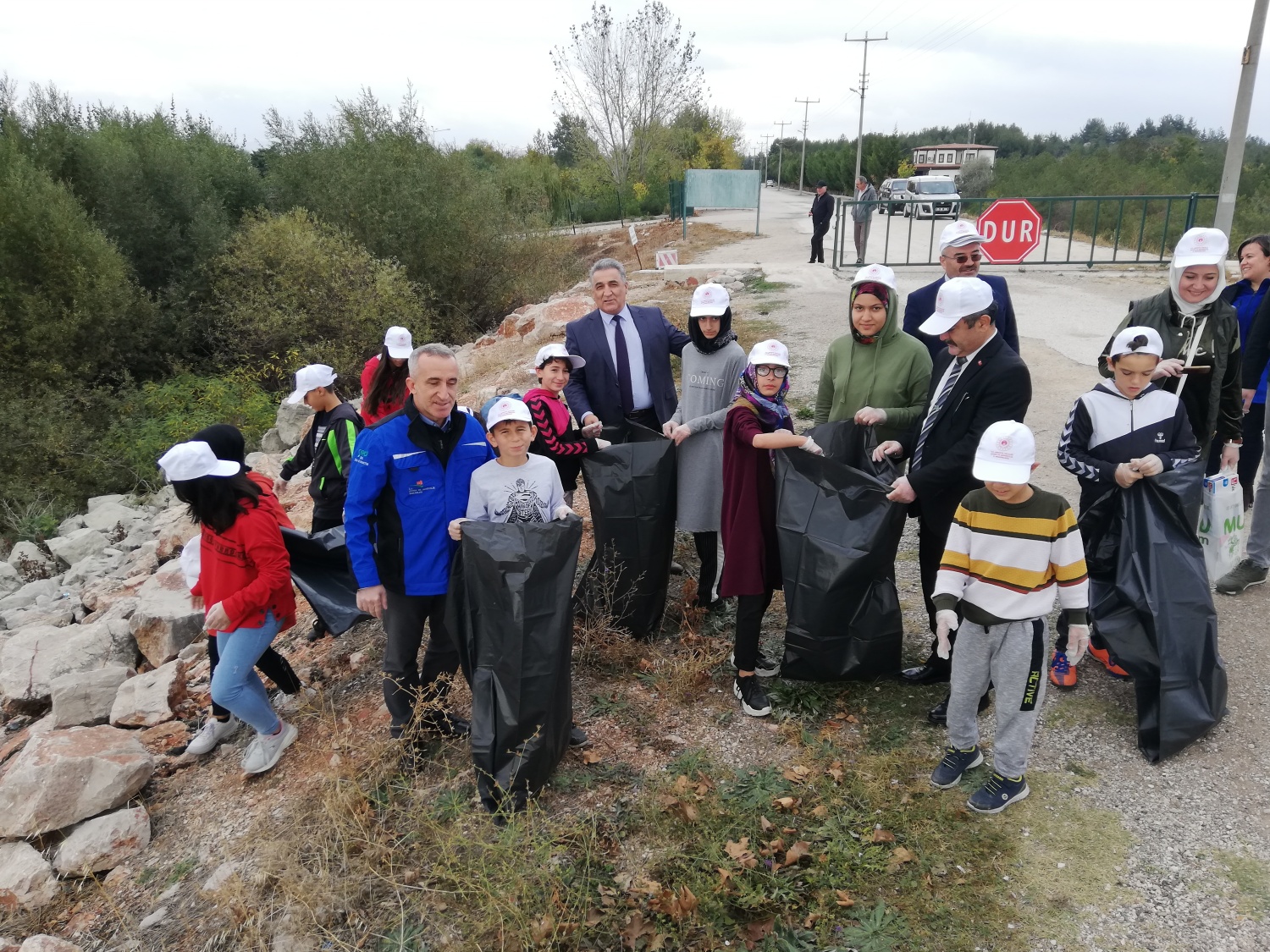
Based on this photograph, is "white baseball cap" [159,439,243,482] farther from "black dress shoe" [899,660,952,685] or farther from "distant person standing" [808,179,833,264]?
"distant person standing" [808,179,833,264]

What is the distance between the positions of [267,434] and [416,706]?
9.03 meters

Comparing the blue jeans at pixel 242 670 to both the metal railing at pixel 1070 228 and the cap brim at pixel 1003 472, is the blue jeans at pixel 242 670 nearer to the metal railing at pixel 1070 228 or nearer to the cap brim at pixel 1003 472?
the cap brim at pixel 1003 472

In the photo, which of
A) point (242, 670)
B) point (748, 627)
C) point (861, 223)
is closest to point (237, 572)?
point (242, 670)

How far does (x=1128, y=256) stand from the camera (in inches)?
628

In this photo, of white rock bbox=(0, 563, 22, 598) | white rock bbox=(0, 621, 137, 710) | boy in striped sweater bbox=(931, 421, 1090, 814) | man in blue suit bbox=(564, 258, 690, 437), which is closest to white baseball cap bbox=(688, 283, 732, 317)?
man in blue suit bbox=(564, 258, 690, 437)

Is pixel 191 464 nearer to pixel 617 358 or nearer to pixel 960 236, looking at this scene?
pixel 617 358

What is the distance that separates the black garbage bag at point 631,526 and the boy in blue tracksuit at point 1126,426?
1.73 metres

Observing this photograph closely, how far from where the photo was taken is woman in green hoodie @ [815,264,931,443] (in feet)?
11.1

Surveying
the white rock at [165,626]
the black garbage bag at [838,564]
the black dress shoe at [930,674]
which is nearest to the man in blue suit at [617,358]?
the black garbage bag at [838,564]

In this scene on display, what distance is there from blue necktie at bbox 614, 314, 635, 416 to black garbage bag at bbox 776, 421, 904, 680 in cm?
117

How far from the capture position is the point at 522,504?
10.3 feet

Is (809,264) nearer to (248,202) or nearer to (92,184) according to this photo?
(248,202)

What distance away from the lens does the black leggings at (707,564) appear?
4117 mm

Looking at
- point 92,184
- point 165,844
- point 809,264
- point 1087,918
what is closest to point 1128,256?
point 809,264
